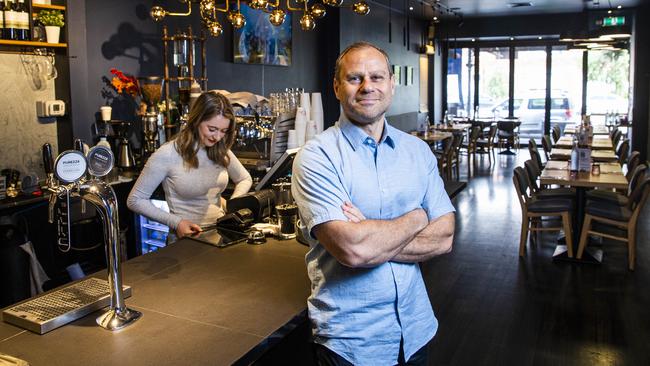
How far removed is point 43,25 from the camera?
5219 millimetres

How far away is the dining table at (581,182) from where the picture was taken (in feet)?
18.7

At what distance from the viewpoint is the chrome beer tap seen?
1800 mm

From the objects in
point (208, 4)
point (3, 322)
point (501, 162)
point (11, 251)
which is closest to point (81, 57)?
point (208, 4)

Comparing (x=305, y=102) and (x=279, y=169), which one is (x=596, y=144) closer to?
(x=305, y=102)

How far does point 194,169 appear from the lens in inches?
134

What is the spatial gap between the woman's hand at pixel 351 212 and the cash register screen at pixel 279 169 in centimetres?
141

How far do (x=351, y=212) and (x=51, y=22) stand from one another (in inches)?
171

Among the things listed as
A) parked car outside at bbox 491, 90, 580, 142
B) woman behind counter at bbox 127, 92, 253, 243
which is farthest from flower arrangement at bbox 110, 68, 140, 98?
parked car outside at bbox 491, 90, 580, 142

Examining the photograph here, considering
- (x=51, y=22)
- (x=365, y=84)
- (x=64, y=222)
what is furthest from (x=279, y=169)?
(x=51, y=22)

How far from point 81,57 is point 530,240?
5001 mm

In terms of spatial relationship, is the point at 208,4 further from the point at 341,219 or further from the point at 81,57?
the point at 341,219

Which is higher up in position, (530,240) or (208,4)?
(208,4)

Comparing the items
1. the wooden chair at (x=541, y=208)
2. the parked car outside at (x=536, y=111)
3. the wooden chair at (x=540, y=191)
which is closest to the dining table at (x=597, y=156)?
the wooden chair at (x=540, y=191)

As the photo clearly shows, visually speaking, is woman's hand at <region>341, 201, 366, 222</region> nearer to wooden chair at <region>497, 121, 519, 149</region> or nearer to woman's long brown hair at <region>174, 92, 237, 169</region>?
woman's long brown hair at <region>174, 92, 237, 169</region>
